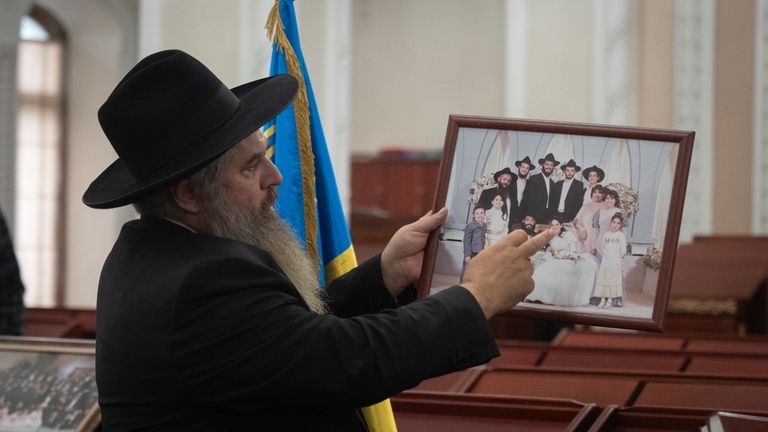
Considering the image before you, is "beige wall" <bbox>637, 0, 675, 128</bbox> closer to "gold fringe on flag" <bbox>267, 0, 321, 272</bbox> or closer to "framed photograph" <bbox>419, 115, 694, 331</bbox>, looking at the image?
"gold fringe on flag" <bbox>267, 0, 321, 272</bbox>

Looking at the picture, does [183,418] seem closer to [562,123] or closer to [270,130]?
[562,123]

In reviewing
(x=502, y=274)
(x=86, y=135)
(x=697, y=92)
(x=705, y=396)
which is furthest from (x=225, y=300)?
(x=86, y=135)

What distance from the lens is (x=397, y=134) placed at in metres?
16.5

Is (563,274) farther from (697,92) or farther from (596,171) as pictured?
(697,92)

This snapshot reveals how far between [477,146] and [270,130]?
97 cm

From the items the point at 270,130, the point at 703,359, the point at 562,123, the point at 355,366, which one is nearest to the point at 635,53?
the point at 703,359

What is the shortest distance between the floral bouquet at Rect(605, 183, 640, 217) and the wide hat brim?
2.32 feet

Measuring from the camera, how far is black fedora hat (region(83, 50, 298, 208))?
Answer: 6.43 ft

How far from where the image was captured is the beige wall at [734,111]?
9555 millimetres

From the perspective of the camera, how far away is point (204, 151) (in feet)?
6.40

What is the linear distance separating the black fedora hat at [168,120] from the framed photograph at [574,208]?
1.67 ft

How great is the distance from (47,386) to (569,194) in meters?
1.59

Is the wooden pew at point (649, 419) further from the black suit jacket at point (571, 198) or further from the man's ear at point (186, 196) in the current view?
the man's ear at point (186, 196)

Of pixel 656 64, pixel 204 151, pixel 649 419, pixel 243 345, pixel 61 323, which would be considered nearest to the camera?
pixel 243 345
